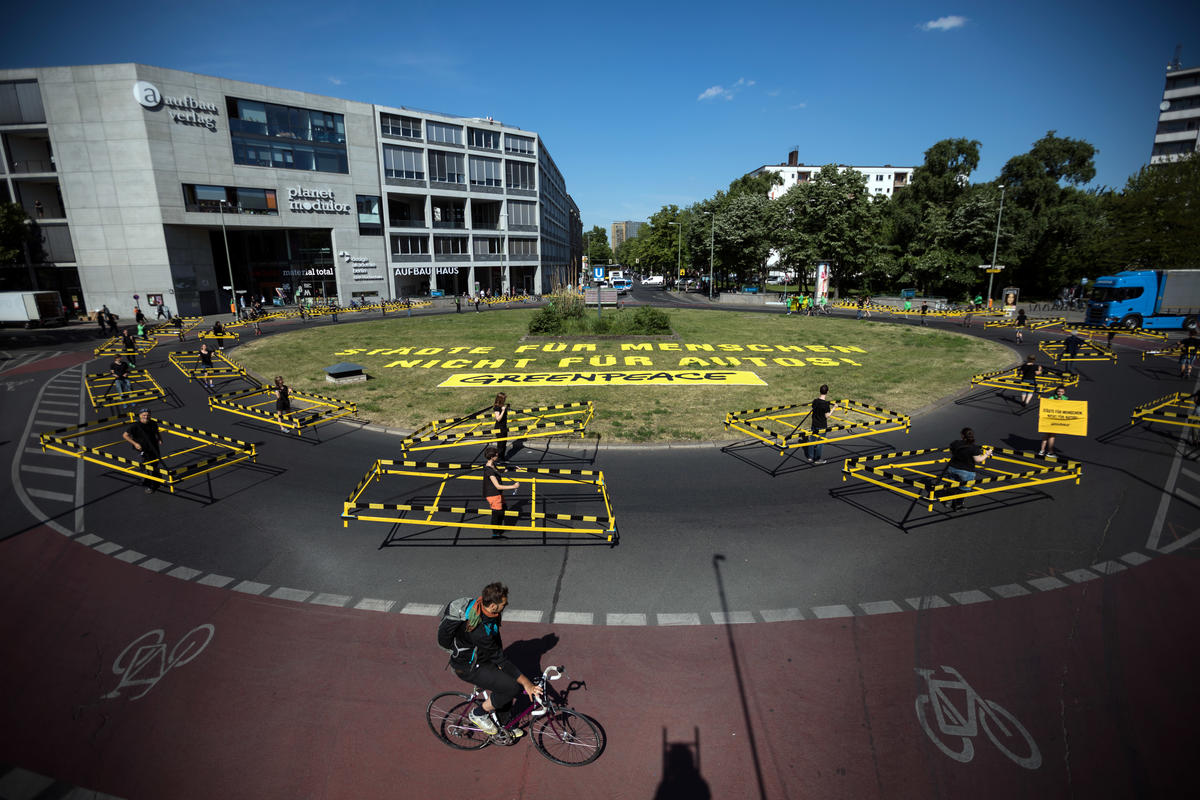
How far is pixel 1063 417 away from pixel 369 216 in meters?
66.4

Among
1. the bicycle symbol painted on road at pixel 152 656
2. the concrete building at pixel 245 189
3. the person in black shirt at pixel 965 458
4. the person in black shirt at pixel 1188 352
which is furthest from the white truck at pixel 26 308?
the person in black shirt at pixel 1188 352

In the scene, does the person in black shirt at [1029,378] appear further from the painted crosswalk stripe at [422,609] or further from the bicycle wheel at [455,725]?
the bicycle wheel at [455,725]

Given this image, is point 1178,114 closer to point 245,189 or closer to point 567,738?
point 567,738

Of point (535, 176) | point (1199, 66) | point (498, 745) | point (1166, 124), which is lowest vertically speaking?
point (498, 745)

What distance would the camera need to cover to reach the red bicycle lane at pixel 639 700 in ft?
17.3

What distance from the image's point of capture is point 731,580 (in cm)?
841

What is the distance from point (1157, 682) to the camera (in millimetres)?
6352

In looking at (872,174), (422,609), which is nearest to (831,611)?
(422,609)

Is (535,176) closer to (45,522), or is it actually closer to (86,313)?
(86,313)

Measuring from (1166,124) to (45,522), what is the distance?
124834mm

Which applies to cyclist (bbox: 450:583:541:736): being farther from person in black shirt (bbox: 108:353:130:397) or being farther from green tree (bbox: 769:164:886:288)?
green tree (bbox: 769:164:886:288)

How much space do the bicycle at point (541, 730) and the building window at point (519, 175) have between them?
74.1 meters

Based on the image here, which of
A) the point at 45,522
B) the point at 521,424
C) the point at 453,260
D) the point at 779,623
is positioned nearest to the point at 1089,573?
the point at 779,623

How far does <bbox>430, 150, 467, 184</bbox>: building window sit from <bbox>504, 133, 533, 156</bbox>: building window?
7.73 m
